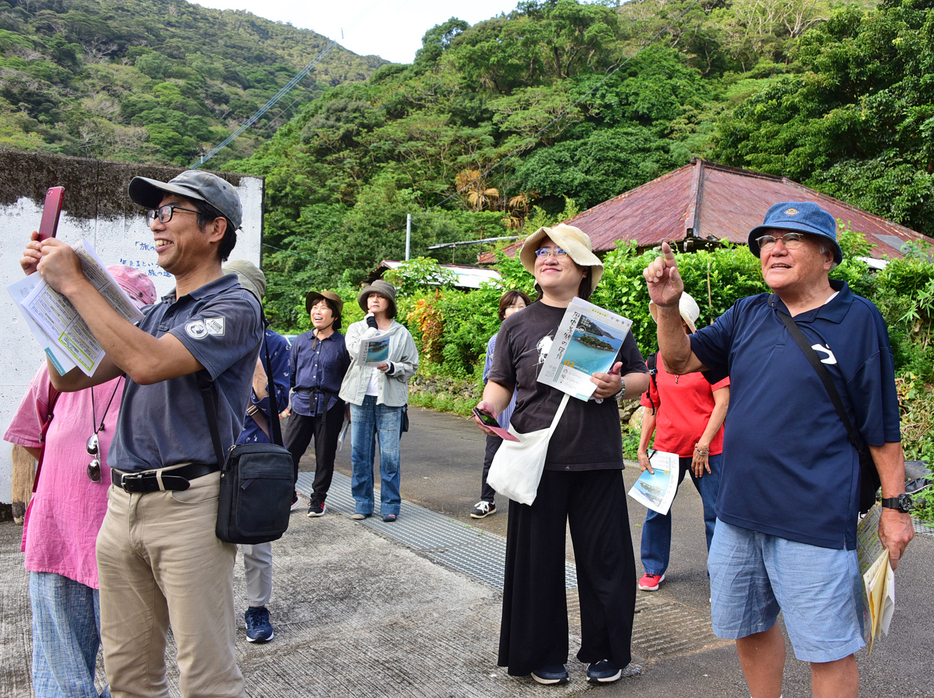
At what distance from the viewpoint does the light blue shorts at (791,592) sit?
7.60 feet

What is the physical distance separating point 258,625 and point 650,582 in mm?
2348

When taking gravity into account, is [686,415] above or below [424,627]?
above

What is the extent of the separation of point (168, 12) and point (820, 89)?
3596 inches

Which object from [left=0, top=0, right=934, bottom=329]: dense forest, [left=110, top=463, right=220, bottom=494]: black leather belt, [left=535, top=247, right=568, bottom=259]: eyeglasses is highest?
[left=0, top=0, right=934, bottom=329]: dense forest

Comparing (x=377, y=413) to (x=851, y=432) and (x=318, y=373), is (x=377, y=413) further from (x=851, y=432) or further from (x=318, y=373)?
(x=851, y=432)

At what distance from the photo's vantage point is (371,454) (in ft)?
20.3

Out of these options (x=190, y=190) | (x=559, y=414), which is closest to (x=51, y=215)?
(x=190, y=190)

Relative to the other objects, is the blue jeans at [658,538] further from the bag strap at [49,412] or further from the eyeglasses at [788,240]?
the bag strap at [49,412]

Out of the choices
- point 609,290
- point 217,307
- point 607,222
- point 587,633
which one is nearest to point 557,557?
point 587,633

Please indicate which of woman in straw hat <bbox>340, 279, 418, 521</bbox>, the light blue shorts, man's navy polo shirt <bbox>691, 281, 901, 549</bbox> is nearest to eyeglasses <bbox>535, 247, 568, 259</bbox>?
man's navy polo shirt <bbox>691, 281, 901, 549</bbox>

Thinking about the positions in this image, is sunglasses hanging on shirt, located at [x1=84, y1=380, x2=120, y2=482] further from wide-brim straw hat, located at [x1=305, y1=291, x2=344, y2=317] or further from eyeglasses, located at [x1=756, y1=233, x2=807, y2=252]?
wide-brim straw hat, located at [x1=305, y1=291, x2=344, y2=317]

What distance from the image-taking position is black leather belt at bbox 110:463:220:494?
2.12 meters

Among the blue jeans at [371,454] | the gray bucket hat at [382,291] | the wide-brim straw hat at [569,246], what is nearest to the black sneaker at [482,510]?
the blue jeans at [371,454]

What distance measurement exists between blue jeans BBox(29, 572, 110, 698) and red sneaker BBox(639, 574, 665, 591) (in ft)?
10.2
